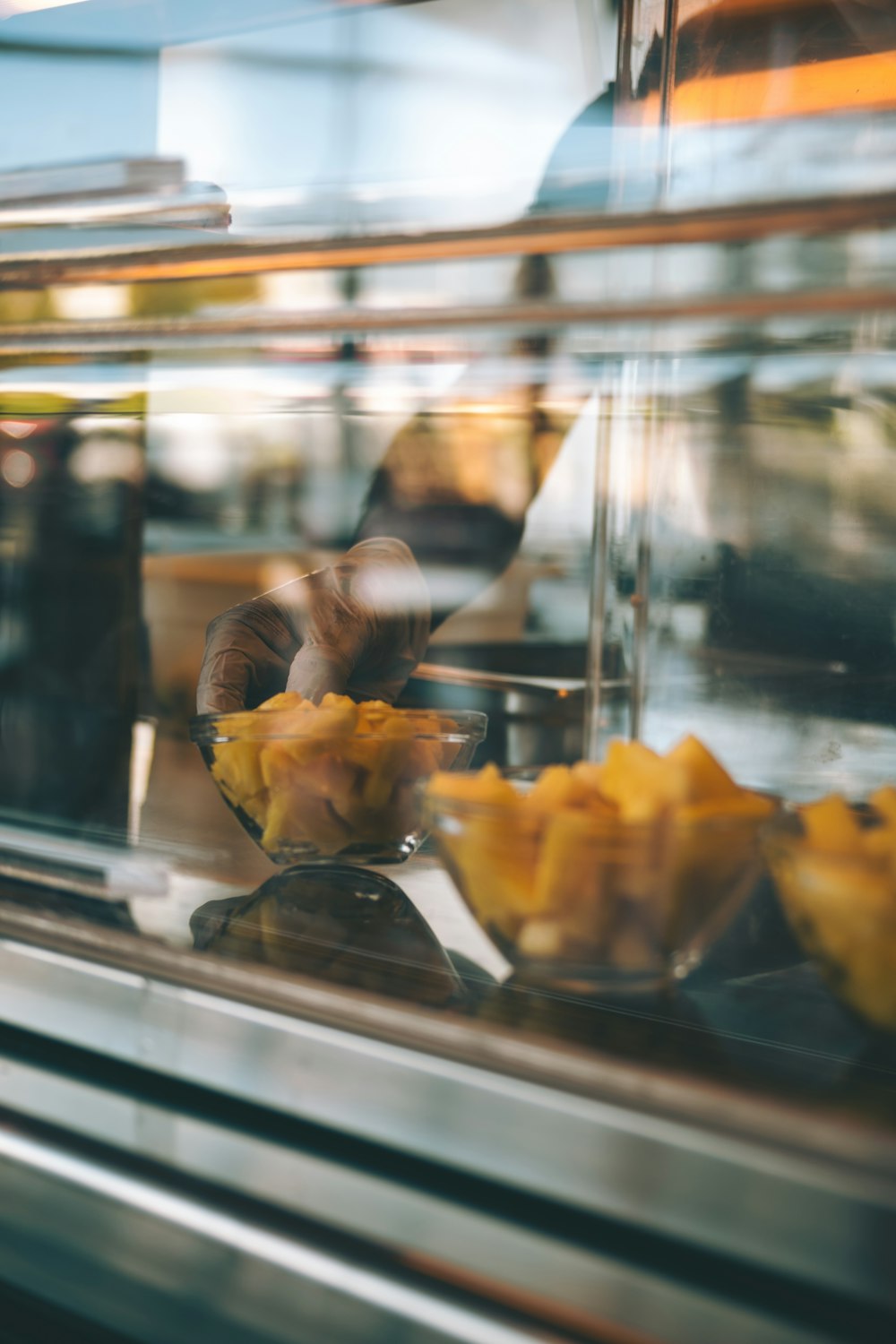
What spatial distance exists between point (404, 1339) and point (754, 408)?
875 mm

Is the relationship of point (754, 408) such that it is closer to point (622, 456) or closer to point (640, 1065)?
point (622, 456)

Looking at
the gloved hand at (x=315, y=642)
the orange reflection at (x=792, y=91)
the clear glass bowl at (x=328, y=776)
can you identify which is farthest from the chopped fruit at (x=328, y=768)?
the orange reflection at (x=792, y=91)

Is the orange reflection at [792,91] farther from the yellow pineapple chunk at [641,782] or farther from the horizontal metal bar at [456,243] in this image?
the yellow pineapple chunk at [641,782]

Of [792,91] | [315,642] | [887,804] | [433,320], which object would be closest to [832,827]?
[887,804]

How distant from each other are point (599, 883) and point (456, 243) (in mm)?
287

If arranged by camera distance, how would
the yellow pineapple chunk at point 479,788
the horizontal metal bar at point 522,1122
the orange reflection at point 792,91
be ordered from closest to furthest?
1. the horizontal metal bar at point 522,1122
2. the yellow pineapple chunk at point 479,788
3. the orange reflection at point 792,91

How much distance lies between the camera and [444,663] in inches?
54.7

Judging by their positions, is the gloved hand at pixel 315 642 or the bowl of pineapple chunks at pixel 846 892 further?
the gloved hand at pixel 315 642

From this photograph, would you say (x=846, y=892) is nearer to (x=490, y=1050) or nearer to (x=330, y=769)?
(x=490, y=1050)

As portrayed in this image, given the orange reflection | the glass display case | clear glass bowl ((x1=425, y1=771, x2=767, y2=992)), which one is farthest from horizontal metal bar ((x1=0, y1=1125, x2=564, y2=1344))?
the orange reflection

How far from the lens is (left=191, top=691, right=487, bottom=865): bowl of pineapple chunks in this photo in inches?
25.7

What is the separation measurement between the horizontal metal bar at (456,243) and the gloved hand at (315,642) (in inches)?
10.6

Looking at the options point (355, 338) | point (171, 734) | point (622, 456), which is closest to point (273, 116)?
point (355, 338)

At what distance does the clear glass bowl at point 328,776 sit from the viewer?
66 centimetres
